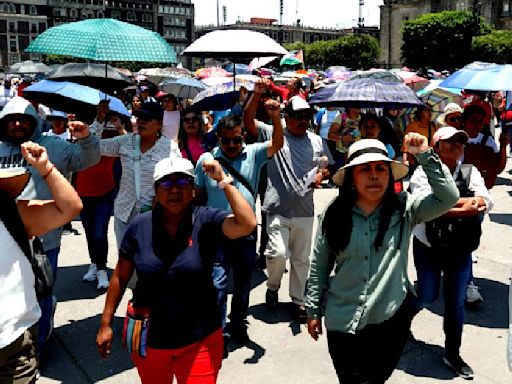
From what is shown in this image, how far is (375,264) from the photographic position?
113 inches

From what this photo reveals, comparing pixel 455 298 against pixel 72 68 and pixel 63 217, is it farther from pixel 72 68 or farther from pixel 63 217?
pixel 72 68

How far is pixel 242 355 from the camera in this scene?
4.38m

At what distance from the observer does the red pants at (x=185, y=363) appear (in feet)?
9.19

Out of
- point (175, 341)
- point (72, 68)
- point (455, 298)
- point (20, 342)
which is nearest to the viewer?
point (20, 342)

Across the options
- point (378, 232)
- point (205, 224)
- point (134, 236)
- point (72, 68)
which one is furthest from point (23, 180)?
point (72, 68)

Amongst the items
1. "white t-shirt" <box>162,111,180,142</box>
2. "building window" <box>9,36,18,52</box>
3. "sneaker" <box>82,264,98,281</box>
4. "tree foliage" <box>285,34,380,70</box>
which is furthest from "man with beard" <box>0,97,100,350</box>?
"building window" <box>9,36,18,52</box>

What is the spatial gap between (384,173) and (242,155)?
1.71 metres

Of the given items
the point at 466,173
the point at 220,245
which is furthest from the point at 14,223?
the point at 466,173

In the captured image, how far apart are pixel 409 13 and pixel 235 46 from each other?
280ft

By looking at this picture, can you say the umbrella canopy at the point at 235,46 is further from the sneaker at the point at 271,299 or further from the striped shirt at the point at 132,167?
the sneaker at the point at 271,299

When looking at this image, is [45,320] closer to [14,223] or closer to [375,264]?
[14,223]

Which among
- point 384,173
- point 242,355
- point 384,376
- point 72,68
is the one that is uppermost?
point 72,68

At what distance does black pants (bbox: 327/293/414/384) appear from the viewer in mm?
2932

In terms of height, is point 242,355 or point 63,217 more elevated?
point 63,217
